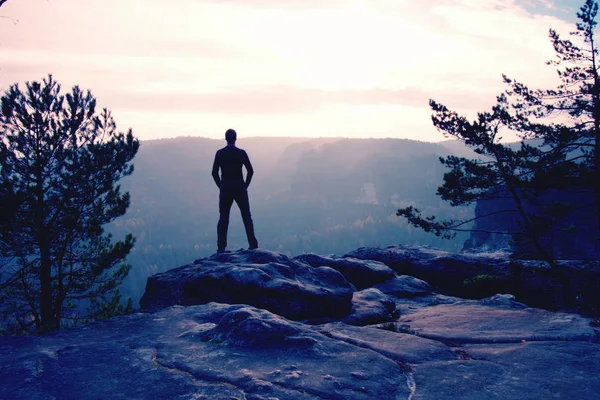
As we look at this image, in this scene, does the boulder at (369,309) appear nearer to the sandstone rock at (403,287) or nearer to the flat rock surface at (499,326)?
the flat rock surface at (499,326)

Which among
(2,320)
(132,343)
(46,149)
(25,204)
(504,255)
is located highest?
(46,149)

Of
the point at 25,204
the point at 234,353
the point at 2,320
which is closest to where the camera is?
the point at 234,353

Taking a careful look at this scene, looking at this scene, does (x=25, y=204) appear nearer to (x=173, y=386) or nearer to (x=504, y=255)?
(x=173, y=386)

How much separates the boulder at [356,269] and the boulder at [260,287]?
126 inches

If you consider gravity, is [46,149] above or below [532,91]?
below

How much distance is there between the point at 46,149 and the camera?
499 inches

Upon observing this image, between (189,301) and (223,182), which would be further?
(223,182)

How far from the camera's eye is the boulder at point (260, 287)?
7.08 m

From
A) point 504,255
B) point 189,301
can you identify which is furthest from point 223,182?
point 504,255

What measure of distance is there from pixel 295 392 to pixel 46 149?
12880 millimetres

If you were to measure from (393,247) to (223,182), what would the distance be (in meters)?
9.69

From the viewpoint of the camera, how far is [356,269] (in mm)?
12219

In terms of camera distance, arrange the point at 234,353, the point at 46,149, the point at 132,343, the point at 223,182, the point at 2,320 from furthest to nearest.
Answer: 1. the point at 2,320
2. the point at 46,149
3. the point at 223,182
4. the point at 132,343
5. the point at 234,353

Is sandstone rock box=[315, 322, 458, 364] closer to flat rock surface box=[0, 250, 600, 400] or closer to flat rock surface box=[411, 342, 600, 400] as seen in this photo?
flat rock surface box=[0, 250, 600, 400]
